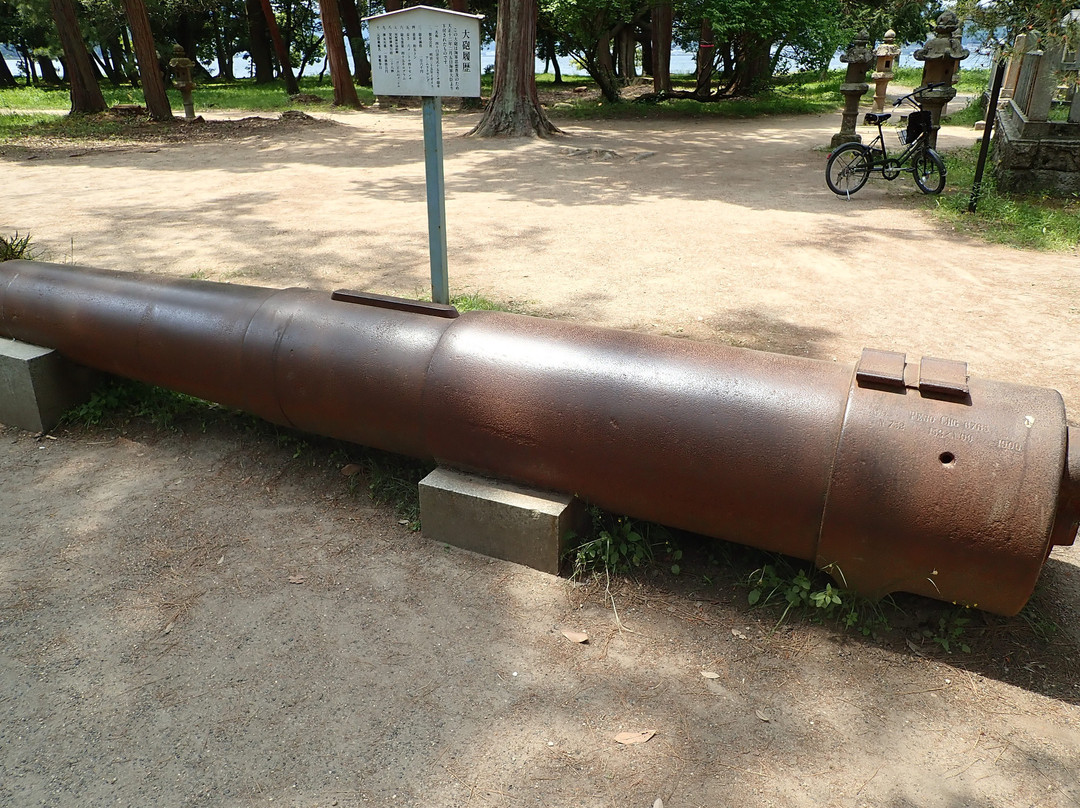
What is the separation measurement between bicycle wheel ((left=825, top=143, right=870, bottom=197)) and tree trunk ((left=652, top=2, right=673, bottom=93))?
1242 cm

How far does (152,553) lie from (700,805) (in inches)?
89.9

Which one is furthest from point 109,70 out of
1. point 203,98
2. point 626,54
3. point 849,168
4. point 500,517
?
point 500,517

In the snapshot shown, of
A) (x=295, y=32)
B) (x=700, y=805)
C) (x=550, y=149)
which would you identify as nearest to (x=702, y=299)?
(x=700, y=805)

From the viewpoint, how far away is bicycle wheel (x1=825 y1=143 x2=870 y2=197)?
1003 cm

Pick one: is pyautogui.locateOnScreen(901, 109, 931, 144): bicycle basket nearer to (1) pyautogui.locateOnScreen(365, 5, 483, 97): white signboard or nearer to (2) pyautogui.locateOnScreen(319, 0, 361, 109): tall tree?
(1) pyautogui.locateOnScreen(365, 5, 483, 97): white signboard

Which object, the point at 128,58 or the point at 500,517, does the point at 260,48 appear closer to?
the point at 128,58

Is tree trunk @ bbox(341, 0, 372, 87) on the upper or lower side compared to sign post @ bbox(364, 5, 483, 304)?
upper

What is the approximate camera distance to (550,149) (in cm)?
1406

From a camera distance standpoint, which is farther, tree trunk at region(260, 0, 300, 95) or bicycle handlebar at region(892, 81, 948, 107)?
tree trunk at region(260, 0, 300, 95)

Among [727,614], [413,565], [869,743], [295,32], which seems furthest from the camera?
[295,32]

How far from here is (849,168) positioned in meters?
10.1

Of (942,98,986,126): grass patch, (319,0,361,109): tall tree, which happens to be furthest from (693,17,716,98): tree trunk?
(319,0,361,109): tall tree

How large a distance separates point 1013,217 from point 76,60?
60.3 ft

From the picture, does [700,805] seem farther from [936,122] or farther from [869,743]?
[936,122]
